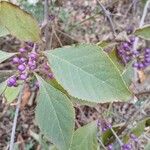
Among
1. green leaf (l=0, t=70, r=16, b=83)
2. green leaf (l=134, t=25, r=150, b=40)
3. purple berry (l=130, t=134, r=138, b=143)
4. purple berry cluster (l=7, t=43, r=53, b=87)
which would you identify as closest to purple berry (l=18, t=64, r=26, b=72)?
purple berry cluster (l=7, t=43, r=53, b=87)

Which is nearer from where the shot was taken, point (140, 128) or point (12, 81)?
point (12, 81)

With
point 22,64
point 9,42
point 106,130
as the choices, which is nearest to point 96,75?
point 22,64

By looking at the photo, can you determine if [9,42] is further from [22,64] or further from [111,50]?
[22,64]

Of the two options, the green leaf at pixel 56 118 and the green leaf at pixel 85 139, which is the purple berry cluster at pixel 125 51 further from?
the green leaf at pixel 56 118

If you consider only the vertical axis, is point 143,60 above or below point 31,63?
below

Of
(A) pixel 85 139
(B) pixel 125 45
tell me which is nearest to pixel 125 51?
(B) pixel 125 45

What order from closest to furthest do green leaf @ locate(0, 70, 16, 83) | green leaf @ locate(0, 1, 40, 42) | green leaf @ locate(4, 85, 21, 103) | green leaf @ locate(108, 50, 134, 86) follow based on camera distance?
green leaf @ locate(0, 1, 40, 42)
green leaf @ locate(0, 70, 16, 83)
green leaf @ locate(108, 50, 134, 86)
green leaf @ locate(4, 85, 21, 103)

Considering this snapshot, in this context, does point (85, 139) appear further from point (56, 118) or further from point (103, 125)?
point (56, 118)

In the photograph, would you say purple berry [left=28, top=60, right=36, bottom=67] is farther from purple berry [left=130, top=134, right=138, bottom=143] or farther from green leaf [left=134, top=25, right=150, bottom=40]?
purple berry [left=130, top=134, right=138, bottom=143]

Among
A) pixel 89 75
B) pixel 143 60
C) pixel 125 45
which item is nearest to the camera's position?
pixel 89 75
